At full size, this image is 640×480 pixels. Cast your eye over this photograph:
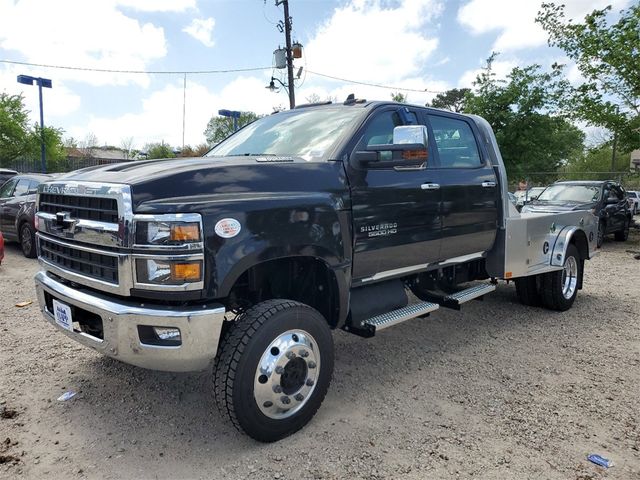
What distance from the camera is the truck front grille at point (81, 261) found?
9.04ft

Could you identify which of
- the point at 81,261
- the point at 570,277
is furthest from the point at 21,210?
the point at 570,277

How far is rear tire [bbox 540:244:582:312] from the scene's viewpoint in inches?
226

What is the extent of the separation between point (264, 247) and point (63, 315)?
139 centimetres

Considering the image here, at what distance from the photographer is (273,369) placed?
2855 millimetres

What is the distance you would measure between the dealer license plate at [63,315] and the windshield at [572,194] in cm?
1203

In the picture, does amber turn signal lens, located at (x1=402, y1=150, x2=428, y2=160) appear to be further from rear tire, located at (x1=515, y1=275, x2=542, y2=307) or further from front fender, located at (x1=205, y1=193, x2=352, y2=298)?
rear tire, located at (x1=515, y1=275, x2=542, y2=307)

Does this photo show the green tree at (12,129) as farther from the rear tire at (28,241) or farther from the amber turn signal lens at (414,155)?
the amber turn signal lens at (414,155)

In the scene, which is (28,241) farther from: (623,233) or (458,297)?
(623,233)

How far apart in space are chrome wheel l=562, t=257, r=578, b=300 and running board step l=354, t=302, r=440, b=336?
2.80 m


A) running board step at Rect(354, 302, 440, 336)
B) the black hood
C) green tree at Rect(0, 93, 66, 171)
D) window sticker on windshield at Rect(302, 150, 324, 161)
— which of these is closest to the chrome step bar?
running board step at Rect(354, 302, 440, 336)

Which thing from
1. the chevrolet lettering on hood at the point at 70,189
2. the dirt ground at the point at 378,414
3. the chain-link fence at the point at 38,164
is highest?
the chain-link fence at the point at 38,164

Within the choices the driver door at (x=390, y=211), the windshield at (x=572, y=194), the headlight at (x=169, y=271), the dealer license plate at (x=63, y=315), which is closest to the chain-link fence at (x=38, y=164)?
the windshield at (x=572, y=194)

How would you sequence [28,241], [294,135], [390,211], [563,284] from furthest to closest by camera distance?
1. [28,241]
2. [563,284]
3. [294,135]
4. [390,211]

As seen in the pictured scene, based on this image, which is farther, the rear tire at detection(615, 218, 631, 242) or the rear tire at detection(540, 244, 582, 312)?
the rear tire at detection(615, 218, 631, 242)
